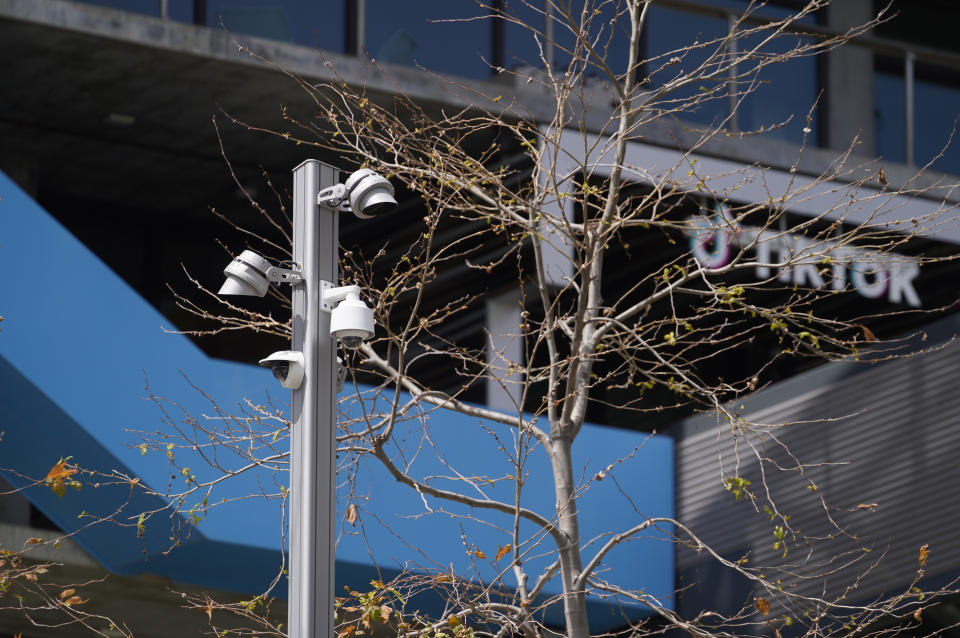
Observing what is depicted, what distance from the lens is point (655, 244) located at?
1708 cm

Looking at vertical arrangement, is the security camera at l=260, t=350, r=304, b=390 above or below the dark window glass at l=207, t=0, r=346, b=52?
below

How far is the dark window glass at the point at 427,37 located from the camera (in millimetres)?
14977

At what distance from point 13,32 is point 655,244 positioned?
7793 mm

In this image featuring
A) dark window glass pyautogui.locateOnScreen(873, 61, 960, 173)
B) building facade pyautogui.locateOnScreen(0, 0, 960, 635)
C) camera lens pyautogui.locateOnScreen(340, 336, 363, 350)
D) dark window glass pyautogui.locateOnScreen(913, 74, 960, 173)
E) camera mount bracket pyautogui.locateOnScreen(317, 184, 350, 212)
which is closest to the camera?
camera lens pyautogui.locateOnScreen(340, 336, 363, 350)

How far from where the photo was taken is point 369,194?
268 inches

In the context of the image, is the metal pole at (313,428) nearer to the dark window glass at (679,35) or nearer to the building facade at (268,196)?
the building facade at (268,196)

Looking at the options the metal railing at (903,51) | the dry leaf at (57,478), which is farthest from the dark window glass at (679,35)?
the dry leaf at (57,478)

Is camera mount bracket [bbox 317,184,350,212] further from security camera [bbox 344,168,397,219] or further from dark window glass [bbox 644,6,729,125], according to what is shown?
dark window glass [bbox 644,6,729,125]

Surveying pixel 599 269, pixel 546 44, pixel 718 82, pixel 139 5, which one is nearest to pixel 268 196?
pixel 139 5

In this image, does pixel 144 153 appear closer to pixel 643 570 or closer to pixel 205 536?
pixel 205 536

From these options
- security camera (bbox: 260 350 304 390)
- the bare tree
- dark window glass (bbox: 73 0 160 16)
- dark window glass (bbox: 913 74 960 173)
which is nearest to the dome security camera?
security camera (bbox: 260 350 304 390)

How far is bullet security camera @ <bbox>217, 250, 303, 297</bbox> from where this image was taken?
6.77 meters

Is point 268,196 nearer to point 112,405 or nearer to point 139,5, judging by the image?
point 139,5

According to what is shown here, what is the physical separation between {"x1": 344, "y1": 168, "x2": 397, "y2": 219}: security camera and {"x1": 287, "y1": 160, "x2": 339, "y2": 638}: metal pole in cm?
28
